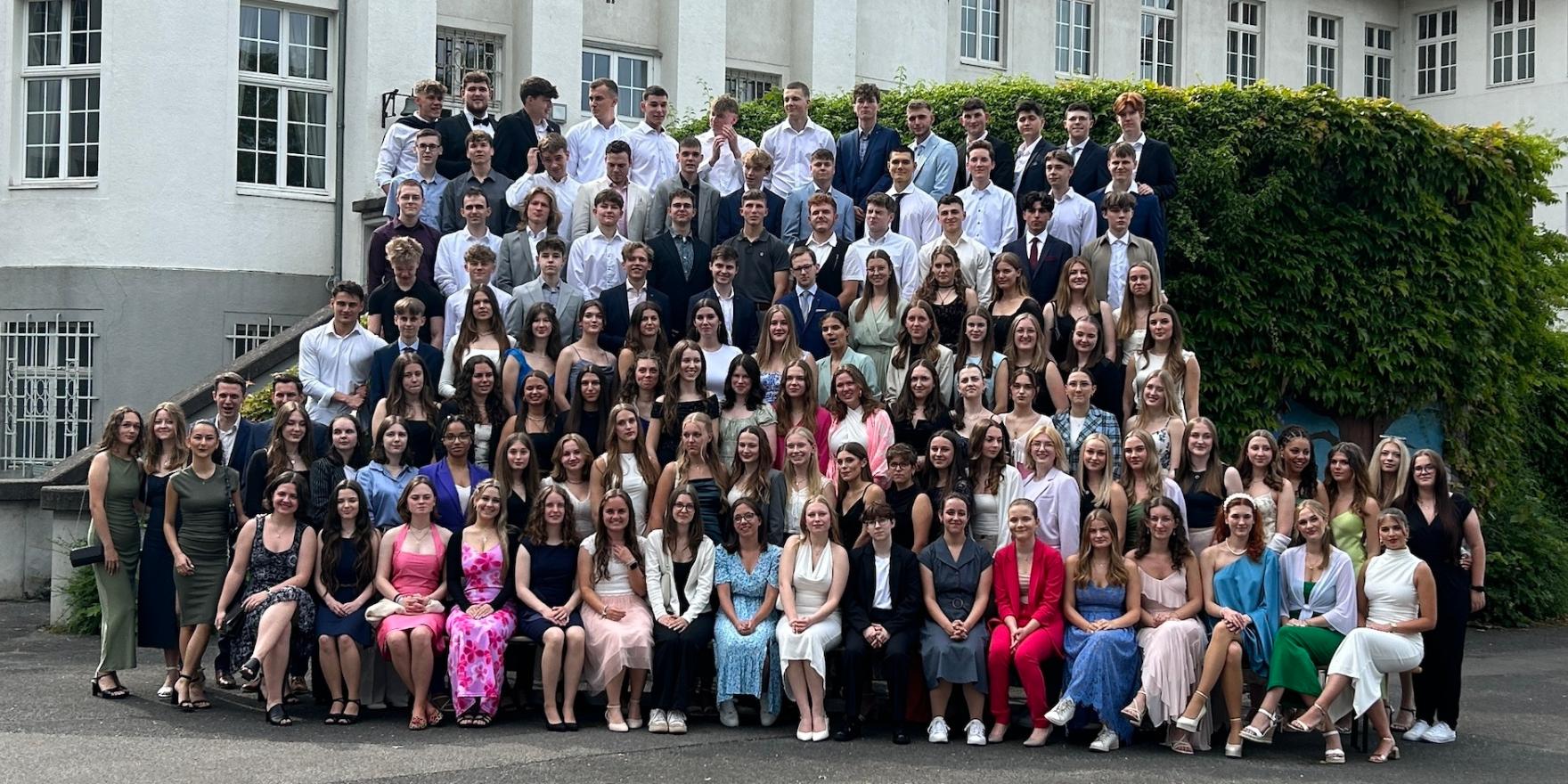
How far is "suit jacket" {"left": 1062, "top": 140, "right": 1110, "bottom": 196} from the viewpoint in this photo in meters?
14.1

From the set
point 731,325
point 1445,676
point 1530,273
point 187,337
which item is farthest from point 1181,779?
point 187,337

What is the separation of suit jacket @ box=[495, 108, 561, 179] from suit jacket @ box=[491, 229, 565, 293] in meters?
1.57

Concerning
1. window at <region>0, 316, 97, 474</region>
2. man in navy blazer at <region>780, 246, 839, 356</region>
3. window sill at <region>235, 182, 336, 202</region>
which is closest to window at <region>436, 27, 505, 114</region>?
window sill at <region>235, 182, 336, 202</region>

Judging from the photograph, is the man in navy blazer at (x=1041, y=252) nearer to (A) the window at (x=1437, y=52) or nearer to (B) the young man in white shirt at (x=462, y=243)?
(B) the young man in white shirt at (x=462, y=243)

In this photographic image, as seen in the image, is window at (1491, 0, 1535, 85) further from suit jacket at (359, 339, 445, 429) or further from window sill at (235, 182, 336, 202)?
suit jacket at (359, 339, 445, 429)

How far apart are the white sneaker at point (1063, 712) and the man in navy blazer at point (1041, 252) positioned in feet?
12.0

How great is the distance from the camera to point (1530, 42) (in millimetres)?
29328

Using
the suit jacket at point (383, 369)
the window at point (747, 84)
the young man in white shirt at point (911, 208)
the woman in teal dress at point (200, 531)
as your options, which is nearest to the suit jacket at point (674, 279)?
the young man in white shirt at point (911, 208)

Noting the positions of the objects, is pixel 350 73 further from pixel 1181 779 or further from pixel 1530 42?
pixel 1530 42

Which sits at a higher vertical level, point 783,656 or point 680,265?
point 680,265

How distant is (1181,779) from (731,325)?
16.5 ft

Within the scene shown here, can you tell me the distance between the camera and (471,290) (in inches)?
496

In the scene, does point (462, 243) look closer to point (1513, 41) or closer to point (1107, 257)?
point (1107, 257)

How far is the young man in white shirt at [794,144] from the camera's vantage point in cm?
1482
